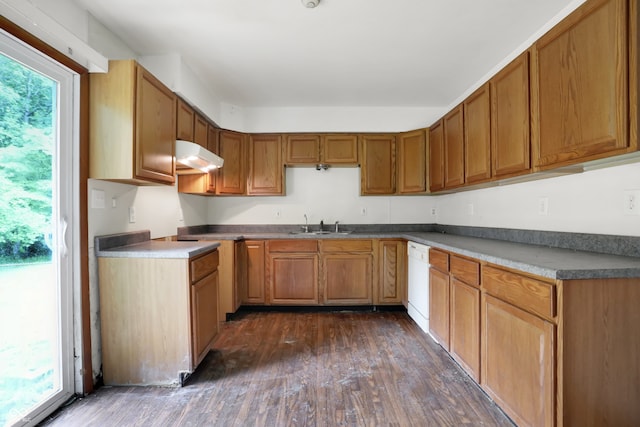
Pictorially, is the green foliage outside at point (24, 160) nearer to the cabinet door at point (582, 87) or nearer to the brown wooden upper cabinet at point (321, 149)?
the brown wooden upper cabinet at point (321, 149)

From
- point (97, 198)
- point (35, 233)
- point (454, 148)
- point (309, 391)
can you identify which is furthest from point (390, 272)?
point (35, 233)

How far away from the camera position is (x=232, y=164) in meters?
3.29

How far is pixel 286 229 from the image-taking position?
3.59 m

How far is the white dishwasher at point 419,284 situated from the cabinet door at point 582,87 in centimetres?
123

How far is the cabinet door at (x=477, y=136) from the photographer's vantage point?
2.05m

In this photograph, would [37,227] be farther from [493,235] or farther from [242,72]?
[493,235]

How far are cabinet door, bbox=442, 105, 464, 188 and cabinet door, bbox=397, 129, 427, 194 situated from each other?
44 cm

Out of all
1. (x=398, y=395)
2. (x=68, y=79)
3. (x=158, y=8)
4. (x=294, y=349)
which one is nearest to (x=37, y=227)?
(x=68, y=79)

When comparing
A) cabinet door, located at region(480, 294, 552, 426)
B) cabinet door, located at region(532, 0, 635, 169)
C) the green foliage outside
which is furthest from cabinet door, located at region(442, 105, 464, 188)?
the green foliage outside

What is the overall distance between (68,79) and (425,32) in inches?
92.3

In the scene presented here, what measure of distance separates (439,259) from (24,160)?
270cm

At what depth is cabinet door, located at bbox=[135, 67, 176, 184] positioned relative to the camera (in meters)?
1.75

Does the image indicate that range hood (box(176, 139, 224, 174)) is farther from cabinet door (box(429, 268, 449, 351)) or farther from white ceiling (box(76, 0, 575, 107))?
cabinet door (box(429, 268, 449, 351))

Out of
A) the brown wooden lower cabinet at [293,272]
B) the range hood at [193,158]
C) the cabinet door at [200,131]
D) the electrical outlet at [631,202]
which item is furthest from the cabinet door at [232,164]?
the electrical outlet at [631,202]
